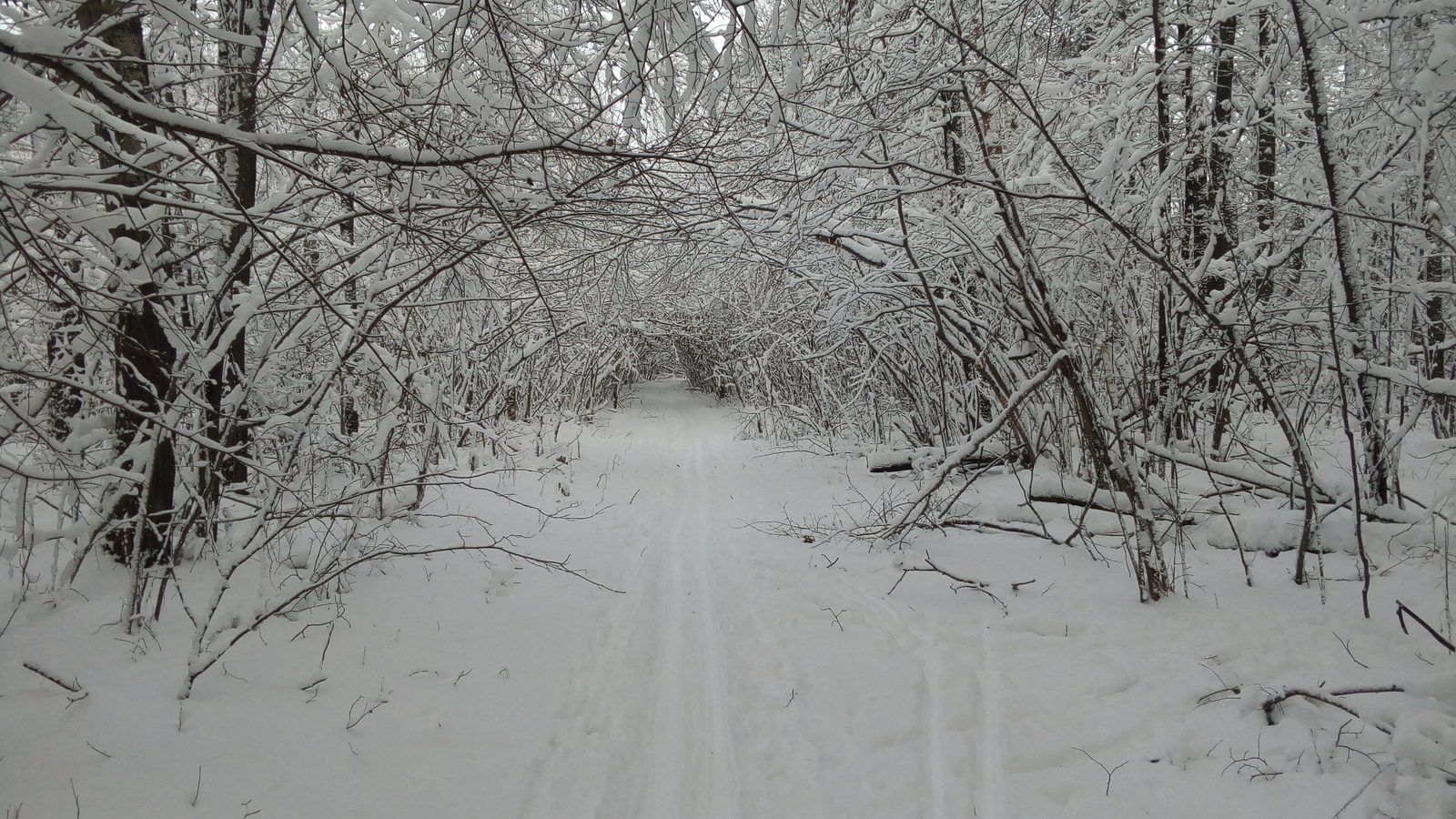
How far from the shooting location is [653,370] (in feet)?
77.0

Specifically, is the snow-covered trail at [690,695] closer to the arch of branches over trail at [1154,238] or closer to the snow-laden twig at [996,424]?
the snow-laden twig at [996,424]

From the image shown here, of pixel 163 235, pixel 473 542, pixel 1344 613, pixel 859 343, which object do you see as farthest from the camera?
pixel 859 343

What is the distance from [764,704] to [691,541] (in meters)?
3.13

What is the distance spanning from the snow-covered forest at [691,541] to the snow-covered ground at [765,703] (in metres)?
0.02

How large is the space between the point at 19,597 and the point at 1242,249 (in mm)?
7505

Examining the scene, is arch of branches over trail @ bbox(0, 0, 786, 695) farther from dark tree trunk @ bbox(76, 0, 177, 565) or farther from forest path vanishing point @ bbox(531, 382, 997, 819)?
forest path vanishing point @ bbox(531, 382, 997, 819)

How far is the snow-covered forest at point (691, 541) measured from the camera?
265cm

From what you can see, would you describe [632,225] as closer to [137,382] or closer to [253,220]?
[253,220]

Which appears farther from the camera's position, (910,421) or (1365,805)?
(910,421)

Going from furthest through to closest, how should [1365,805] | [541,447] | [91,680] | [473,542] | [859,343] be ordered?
[541,447]
[859,343]
[473,542]
[91,680]
[1365,805]

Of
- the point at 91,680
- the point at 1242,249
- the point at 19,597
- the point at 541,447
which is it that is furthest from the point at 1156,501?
the point at 541,447

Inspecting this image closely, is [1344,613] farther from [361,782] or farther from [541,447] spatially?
[541,447]

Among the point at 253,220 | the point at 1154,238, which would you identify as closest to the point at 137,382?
the point at 253,220

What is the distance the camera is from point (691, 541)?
672 cm
